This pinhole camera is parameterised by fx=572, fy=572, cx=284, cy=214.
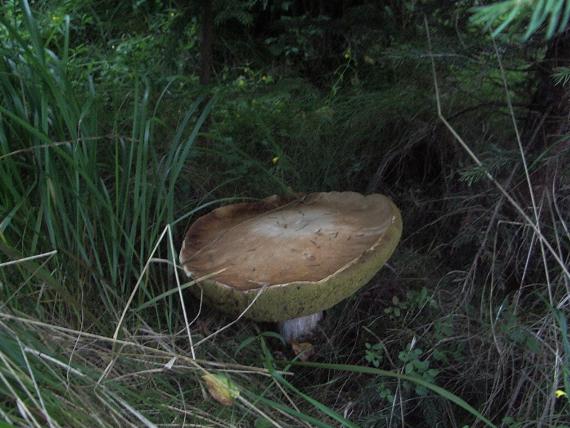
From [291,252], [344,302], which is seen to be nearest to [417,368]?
[344,302]

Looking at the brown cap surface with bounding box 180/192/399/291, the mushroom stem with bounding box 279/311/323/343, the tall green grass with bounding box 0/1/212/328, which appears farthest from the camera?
the mushroom stem with bounding box 279/311/323/343

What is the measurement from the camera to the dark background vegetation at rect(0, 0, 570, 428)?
1.54 meters

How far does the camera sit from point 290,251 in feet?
5.66

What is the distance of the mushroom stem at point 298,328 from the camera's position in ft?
6.65

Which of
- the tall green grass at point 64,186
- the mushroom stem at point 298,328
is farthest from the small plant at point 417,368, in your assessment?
the tall green grass at point 64,186

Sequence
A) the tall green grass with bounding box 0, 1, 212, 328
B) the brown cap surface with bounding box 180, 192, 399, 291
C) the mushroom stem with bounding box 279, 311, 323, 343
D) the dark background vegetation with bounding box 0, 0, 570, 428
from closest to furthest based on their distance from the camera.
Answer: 1. the dark background vegetation with bounding box 0, 0, 570, 428
2. the brown cap surface with bounding box 180, 192, 399, 291
3. the tall green grass with bounding box 0, 1, 212, 328
4. the mushroom stem with bounding box 279, 311, 323, 343

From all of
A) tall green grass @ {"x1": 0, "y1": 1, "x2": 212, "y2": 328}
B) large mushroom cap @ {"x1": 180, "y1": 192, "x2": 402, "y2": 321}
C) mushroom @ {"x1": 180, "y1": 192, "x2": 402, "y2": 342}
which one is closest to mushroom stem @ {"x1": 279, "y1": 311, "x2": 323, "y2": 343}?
mushroom @ {"x1": 180, "y1": 192, "x2": 402, "y2": 342}

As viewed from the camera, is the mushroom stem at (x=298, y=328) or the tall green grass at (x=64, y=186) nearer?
the tall green grass at (x=64, y=186)

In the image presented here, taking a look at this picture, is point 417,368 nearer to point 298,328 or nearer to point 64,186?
point 298,328

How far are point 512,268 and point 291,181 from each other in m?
0.99

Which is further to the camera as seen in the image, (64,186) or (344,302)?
(344,302)

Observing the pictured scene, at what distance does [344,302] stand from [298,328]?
19cm

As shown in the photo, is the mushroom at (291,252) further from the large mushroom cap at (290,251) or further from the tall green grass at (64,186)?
the tall green grass at (64,186)

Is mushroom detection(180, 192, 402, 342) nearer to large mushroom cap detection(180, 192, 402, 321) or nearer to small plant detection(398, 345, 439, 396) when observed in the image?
large mushroom cap detection(180, 192, 402, 321)
